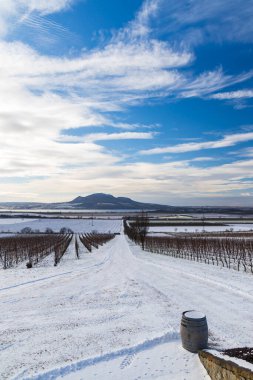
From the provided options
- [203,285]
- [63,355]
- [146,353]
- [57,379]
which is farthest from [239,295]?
[57,379]

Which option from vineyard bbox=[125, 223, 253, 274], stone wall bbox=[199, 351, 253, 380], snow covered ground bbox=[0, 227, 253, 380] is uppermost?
stone wall bbox=[199, 351, 253, 380]

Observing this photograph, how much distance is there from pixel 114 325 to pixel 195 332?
3.19 meters

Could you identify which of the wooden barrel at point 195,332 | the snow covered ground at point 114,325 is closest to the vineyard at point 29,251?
the snow covered ground at point 114,325

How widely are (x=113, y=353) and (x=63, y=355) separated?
1.17 m

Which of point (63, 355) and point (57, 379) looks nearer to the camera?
point (57, 379)

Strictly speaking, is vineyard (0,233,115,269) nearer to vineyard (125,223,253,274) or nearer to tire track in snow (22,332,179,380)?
vineyard (125,223,253,274)

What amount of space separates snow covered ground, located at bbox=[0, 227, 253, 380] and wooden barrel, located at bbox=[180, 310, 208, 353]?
257mm

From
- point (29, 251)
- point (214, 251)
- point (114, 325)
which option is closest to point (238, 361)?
point (114, 325)

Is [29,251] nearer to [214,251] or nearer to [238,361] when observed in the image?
[214,251]

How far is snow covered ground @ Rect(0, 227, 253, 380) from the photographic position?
24.4 ft

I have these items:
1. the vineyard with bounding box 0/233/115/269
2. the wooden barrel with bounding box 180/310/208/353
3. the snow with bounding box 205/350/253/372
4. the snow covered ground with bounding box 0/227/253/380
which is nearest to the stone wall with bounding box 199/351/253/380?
the snow with bounding box 205/350/253/372

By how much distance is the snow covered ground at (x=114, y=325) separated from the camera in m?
7.45

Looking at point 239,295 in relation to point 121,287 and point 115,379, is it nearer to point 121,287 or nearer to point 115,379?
point 121,287

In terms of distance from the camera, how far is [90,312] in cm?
1185
